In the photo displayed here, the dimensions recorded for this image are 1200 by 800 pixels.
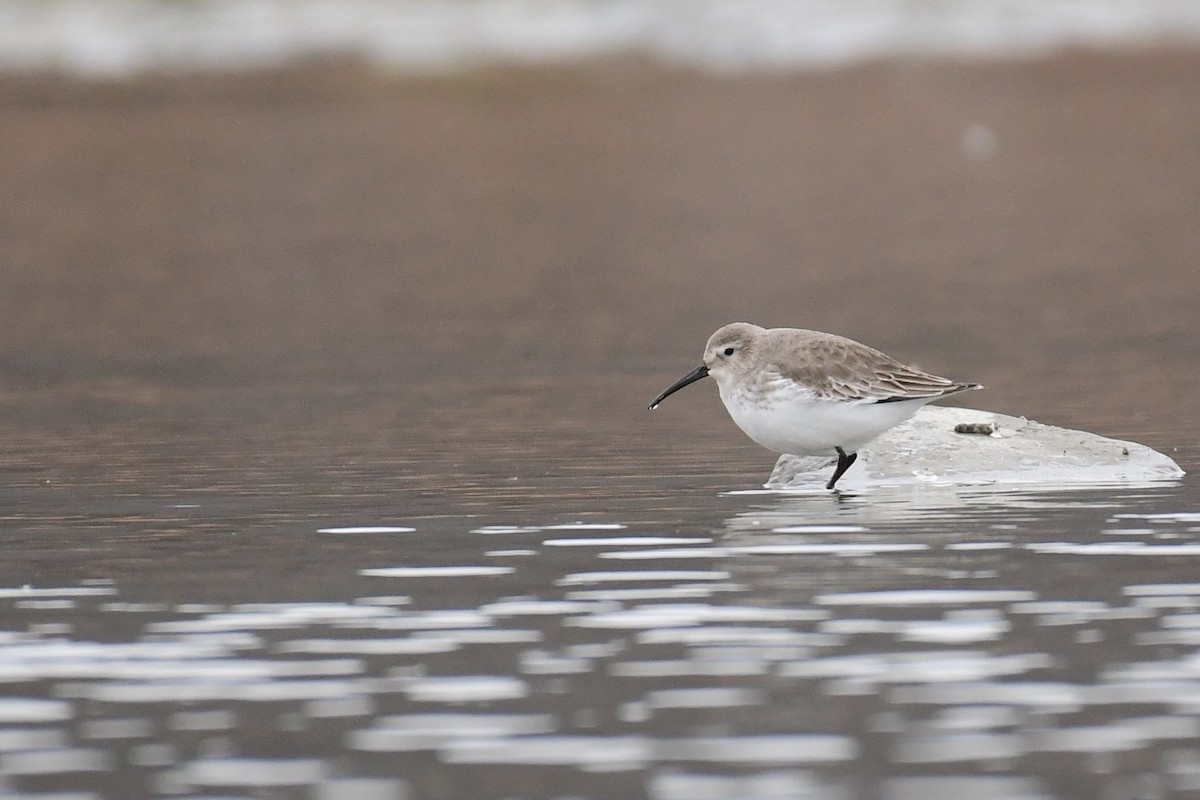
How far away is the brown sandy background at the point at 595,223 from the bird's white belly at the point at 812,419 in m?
5.34

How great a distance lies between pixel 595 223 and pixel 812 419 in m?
29.1

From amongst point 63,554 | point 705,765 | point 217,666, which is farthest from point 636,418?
point 705,765

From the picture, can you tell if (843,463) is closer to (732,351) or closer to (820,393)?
(820,393)

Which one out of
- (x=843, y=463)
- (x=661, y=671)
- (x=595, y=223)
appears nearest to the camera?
(x=661, y=671)

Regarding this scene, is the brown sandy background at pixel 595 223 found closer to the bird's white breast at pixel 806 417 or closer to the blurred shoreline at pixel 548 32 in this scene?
the blurred shoreline at pixel 548 32

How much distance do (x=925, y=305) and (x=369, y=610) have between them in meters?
20.1

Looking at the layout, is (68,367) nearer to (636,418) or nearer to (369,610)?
(636,418)

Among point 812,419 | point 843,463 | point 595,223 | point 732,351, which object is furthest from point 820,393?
point 595,223

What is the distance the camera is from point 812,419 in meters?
15.0

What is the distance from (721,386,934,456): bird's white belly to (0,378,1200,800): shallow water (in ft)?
1.25

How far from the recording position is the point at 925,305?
31.0 m

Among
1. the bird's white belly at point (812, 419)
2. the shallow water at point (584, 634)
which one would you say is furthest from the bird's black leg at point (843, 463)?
the shallow water at point (584, 634)

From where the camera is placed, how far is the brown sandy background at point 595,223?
87.2ft

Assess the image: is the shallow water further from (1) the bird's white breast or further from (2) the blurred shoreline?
(2) the blurred shoreline
